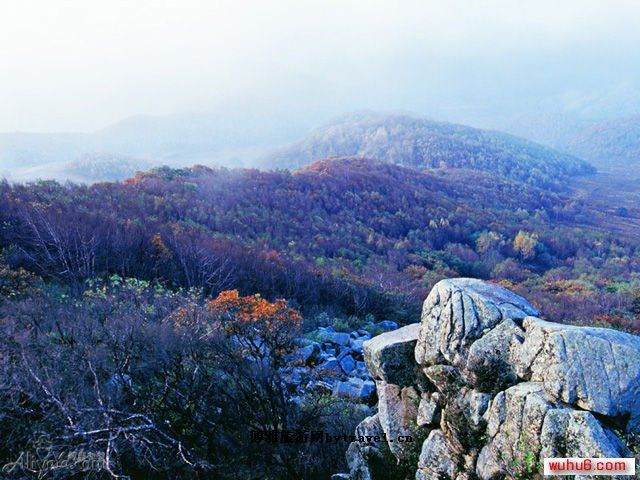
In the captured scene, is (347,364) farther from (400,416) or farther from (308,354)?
(400,416)

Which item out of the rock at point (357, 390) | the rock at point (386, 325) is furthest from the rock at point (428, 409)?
the rock at point (386, 325)

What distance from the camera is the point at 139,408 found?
21.8 feet

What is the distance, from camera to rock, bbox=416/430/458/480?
5262 mm

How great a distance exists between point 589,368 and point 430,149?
302 ft

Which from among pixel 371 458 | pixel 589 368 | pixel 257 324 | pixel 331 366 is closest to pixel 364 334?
pixel 331 366

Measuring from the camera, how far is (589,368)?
4.10 m

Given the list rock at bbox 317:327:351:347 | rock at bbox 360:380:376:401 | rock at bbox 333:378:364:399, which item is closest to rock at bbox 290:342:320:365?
rock at bbox 317:327:351:347

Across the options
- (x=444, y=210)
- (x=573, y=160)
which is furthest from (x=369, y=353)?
(x=573, y=160)

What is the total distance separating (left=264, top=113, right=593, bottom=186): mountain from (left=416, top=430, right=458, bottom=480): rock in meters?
81.1

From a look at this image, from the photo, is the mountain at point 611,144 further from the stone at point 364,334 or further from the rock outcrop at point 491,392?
the rock outcrop at point 491,392

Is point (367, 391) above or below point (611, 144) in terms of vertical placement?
above

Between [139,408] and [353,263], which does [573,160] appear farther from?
[139,408]

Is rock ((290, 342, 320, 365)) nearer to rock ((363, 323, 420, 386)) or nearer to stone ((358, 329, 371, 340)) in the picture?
stone ((358, 329, 371, 340))

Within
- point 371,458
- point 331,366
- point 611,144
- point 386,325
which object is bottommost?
point 611,144
